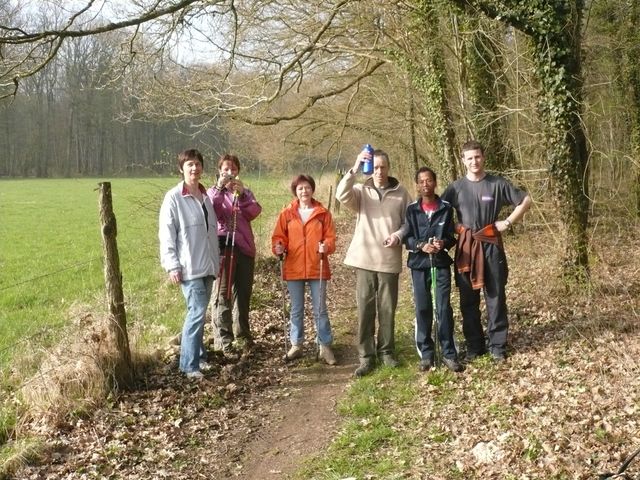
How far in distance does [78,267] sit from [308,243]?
32.4 feet

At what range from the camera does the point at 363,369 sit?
6516 mm

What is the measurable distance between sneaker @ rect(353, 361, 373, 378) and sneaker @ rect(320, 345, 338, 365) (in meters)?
0.50

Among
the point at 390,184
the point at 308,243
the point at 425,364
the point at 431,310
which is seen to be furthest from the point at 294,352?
the point at 390,184

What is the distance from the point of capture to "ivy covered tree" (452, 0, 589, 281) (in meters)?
7.50

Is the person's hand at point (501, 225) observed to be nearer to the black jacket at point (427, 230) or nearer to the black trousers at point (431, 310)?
the black jacket at point (427, 230)

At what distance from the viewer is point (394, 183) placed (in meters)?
6.56

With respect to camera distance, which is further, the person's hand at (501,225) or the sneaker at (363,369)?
the sneaker at (363,369)

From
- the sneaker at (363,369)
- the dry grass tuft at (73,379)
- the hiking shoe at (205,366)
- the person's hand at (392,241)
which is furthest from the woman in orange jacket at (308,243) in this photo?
→ the dry grass tuft at (73,379)

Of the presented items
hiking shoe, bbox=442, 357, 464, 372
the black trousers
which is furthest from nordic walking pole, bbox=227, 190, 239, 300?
hiking shoe, bbox=442, 357, 464, 372

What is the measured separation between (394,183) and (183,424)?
3104 millimetres

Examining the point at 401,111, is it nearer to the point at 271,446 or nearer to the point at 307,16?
the point at 307,16

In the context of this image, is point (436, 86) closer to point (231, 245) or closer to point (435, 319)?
point (231, 245)

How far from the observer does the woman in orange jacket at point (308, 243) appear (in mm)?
6961

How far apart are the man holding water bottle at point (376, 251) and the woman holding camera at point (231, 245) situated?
129 centimetres
